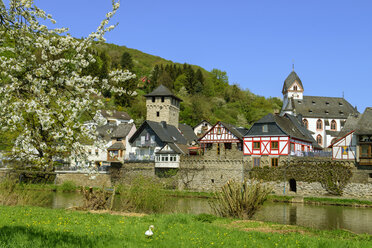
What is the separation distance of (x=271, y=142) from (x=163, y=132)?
1561cm

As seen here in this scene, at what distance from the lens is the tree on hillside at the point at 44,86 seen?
8.77 m

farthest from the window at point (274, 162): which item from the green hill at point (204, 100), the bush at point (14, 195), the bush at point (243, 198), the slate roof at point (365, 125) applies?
the green hill at point (204, 100)

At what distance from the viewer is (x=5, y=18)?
31.8ft

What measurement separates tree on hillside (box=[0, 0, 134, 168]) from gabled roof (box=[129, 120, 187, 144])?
4139cm

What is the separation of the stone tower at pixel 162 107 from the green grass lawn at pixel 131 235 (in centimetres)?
4861

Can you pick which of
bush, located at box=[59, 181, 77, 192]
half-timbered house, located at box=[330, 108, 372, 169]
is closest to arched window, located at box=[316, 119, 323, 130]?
half-timbered house, located at box=[330, 108, 372, 169]

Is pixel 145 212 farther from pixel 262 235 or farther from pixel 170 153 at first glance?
pixel 170 153

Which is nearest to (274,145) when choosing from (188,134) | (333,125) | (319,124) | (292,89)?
(188,134)

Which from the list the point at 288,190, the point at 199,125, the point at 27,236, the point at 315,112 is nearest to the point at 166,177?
the point at 288,190

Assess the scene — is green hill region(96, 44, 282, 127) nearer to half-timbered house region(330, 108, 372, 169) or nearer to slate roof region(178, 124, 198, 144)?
slate roof region(178, 124, 198, 144)

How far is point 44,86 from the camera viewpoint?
9438 mm

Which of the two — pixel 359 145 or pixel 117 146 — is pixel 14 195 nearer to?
pixel 359 145

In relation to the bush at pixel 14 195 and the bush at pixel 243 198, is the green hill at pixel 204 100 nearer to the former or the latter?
the bush at pixel 14 195

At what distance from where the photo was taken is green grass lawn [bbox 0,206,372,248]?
9578 mm
